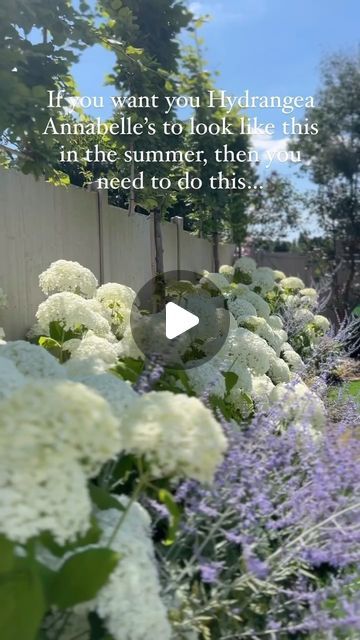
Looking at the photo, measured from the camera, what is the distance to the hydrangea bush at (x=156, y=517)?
824 millimetres

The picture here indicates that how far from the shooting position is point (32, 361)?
1369 millimetres

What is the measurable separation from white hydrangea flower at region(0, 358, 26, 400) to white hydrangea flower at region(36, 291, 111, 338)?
1.28 metres

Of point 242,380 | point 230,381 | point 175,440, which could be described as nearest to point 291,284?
point 242,380

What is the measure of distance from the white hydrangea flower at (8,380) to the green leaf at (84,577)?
0.31 m

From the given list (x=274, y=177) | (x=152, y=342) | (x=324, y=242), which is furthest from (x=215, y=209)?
(x=274, y=177)

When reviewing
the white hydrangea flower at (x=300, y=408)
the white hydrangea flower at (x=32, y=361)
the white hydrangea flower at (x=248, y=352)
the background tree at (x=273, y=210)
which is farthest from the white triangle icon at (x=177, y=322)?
the background tree at (x=273, y=210)

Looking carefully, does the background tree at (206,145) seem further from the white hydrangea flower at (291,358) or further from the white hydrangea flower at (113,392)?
the white hydrangea flower at (113,392)

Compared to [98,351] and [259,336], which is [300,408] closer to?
[98,351]

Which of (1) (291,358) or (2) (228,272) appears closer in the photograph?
(1) (291,358)

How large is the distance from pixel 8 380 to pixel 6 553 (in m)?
0.34

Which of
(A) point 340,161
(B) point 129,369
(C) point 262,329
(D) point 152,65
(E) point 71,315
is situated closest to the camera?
(B) point 129,369

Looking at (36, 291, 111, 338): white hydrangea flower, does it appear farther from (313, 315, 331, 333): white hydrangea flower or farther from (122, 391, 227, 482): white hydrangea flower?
(313, 315, 331, 333): white hydrangea flower

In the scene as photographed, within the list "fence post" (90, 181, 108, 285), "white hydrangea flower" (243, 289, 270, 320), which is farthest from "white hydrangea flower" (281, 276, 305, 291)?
"fence post" (90, 181, 108, 285)

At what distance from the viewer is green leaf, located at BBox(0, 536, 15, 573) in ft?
2.71
